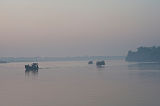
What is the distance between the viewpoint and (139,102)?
62.2ft

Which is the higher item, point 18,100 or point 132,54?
point 132,54

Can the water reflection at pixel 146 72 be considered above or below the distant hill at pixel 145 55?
below

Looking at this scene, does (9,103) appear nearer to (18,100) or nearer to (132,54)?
(18,100)

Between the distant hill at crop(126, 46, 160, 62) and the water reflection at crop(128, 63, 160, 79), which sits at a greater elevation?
the distant hill at crop(126, 46, 160, 62)

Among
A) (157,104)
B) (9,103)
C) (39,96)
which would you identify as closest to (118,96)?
(157,104)

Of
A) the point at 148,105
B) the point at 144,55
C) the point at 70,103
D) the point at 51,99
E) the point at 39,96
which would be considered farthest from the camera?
the point at 144,55

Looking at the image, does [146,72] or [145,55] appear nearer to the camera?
[146,72]

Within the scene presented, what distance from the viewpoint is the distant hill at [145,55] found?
455 feet

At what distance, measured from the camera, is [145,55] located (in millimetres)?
149250

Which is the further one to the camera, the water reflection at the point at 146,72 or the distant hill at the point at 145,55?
the distant hill at the point at 145,55

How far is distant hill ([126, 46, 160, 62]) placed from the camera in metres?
139

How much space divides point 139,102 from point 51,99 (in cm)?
560

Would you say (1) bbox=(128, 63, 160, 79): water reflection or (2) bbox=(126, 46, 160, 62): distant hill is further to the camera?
(2) bbox=(126, 46, 160, 62): distant hill

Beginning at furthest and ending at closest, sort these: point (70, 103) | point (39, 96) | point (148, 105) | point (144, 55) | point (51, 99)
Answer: point (144, 55) < point (39, 96) < point (51, 99) < point (70, 103) < point (148, 105)
